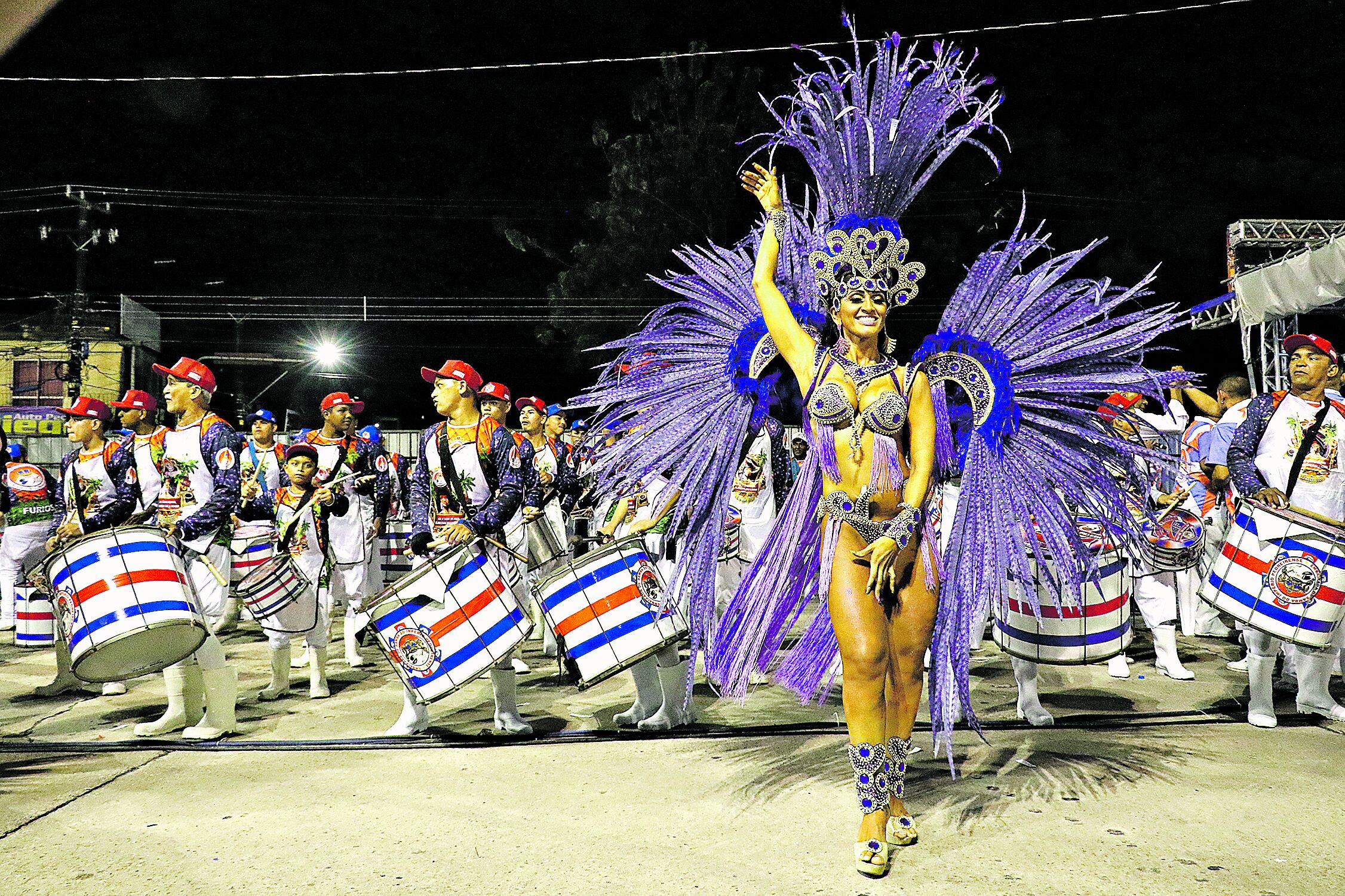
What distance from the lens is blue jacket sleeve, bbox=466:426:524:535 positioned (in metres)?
5.54

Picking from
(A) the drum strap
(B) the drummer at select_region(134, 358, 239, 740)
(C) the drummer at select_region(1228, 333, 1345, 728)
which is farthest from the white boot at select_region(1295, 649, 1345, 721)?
(B) the drummer at select_region(134, 358, 239, 740)

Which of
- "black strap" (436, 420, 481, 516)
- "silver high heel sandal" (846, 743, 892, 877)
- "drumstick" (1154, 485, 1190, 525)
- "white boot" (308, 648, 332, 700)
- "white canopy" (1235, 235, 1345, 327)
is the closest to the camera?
"silver high heel sandal" (846, 743, 892, 877)

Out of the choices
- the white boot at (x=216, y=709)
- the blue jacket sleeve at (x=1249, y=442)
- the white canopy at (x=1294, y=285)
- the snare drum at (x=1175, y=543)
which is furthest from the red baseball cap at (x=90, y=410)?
the white canopy at (x=1294, y=285)

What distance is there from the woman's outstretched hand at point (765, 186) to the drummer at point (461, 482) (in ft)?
7.52

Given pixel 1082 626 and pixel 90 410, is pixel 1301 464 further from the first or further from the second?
pixel 90 410

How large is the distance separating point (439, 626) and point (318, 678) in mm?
2185

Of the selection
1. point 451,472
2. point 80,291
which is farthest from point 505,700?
point 80,291

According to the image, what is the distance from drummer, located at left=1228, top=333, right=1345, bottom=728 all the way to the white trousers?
8.56 meters

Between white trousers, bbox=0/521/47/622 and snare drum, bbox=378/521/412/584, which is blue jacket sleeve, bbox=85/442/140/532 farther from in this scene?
snare drum, bbox=378/521/412/584

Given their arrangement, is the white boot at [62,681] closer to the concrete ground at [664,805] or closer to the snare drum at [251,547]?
the concrete ground at [664,805]

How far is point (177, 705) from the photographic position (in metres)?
5.88

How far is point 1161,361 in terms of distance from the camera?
68.4 feet

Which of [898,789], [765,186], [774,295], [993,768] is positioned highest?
[765,186]

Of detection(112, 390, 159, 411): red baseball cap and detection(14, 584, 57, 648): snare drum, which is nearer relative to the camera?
detection(112, 390, 159, 411): red baseball cap
